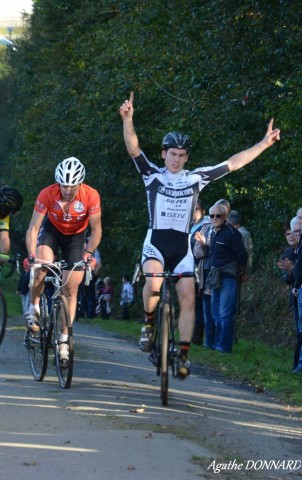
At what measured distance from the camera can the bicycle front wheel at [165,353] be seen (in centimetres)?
1032

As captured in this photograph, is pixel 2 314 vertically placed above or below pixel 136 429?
above

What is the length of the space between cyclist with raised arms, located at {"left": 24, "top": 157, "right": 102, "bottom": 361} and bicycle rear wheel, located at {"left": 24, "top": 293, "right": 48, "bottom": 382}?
15 centimetres

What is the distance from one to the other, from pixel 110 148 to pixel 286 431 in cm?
2946

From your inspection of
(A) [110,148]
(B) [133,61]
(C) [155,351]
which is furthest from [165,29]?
(C) [155,351]

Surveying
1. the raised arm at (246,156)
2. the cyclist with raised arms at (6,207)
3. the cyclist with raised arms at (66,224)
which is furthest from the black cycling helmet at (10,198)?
the raised arm at (246,156)

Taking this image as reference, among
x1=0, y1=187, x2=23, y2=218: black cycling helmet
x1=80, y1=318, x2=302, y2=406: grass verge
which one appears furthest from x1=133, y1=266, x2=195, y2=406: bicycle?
x1=0, y1=187, x2=23, y2=218: black cycling helmet

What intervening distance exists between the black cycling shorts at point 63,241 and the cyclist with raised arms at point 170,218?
1.22 m

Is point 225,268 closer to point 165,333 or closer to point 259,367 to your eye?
point 259,367

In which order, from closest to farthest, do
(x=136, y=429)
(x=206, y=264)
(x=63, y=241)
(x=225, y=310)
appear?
(x=136, y=429), (x=63, y=241), (x=225, y=310), (x=206, y=264)

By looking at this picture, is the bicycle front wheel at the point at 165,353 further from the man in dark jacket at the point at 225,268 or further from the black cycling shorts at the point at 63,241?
the man in dark jacket at the point at 225,268

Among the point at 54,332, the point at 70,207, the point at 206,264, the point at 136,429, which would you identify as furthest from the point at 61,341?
the point at 206,264

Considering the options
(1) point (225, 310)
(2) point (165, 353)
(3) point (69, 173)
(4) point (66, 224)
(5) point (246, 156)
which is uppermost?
(5) point (246, 156)

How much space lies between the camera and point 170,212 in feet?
36.0

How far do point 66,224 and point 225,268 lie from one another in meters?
5.53
